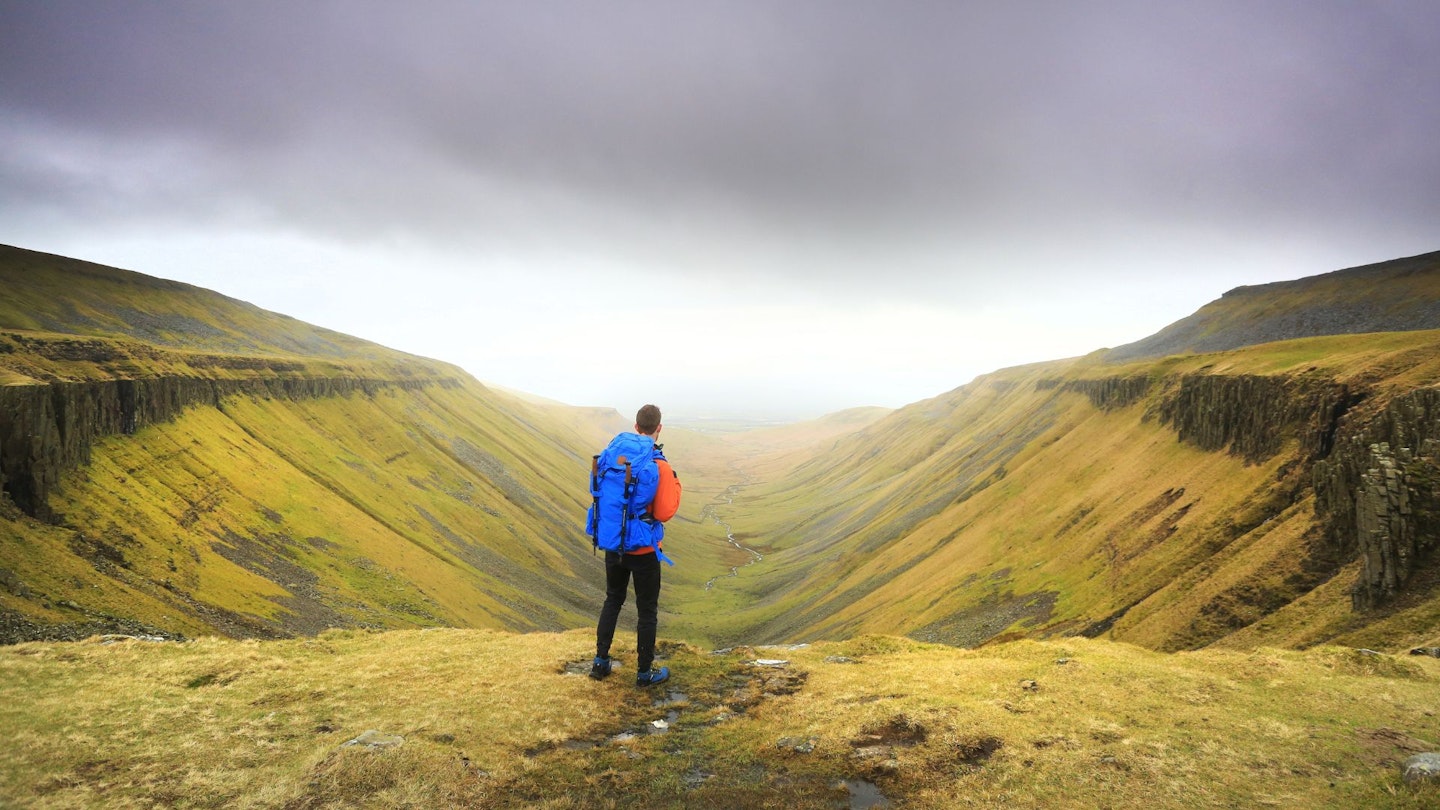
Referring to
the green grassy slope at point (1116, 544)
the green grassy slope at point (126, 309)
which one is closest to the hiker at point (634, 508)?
the green grassy slope at point (1116, 544)

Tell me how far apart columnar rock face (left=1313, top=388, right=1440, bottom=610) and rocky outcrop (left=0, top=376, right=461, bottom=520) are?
190ft

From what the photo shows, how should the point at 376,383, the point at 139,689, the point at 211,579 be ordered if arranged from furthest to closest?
the point at 376,383 → the point at 211,579 → the point at 139,689

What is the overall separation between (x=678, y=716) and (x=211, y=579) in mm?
38034

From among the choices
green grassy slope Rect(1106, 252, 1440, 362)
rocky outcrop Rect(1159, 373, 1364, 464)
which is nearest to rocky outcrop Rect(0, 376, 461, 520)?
rocky outcrop Rect(1159, 373, 1364, 464)

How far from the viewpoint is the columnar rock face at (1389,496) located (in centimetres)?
2031

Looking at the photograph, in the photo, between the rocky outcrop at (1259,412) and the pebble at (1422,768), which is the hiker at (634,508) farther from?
the rocky outcrop at (1259,412)

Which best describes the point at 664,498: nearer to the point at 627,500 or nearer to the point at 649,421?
the point at 627,500

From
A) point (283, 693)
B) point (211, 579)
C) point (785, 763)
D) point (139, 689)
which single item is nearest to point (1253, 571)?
point (785, 763)

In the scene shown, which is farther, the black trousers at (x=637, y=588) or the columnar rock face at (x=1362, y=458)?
the columnar rock face at (x=1362, y=458)

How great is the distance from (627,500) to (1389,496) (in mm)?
27713

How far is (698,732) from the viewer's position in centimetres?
1253

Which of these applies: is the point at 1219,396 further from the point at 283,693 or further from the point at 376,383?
the point at 376,383

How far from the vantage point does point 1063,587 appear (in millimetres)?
46594

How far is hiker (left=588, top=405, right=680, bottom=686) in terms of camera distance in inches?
516
